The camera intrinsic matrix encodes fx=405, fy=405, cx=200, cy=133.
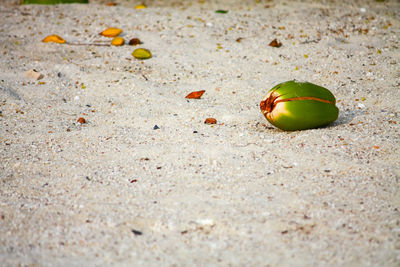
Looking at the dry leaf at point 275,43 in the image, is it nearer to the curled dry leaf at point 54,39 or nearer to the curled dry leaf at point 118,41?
the curled dry leaf at point 118,41

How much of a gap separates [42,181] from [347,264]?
153 cm

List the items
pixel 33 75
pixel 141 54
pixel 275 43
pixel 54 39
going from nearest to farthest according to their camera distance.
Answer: pixel 33 75 < pixel 141 54 < pixel 275 43 < pixel 54 39

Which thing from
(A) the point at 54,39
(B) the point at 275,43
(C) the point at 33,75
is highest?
(B) the point at 275,43

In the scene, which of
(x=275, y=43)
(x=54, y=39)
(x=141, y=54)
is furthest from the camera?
(x=54, y=39)

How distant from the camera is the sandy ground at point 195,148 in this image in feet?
5.48

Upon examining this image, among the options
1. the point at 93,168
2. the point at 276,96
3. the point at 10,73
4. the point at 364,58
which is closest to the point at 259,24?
the point at 364,58

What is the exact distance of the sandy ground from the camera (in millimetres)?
1670

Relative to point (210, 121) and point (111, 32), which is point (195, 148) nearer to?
point (210, 121)

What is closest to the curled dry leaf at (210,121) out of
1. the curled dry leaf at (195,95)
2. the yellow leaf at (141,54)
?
the curled dry leaf at (195,95)

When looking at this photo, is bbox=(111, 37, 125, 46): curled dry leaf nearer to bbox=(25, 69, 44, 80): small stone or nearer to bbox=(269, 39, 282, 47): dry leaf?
bbox=(25, 69, 44, 80): small stone

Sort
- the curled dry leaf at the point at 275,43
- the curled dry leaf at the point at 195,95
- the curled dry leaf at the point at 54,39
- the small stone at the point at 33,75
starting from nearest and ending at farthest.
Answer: the curled dry leaf at the point at 195,95 → the small stone at the point at 33,75 → the curled dry leaf at the point at 275,43 → the curled dry leaf at the point at 54,39

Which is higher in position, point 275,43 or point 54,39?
point 275,43

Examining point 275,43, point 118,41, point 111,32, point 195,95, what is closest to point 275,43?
point 275,43

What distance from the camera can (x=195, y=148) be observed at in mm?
2424
